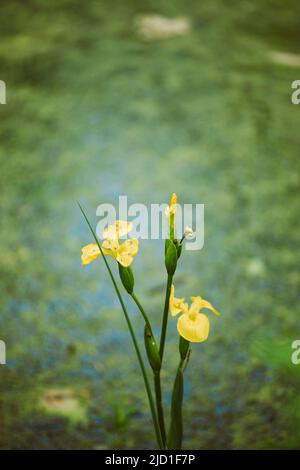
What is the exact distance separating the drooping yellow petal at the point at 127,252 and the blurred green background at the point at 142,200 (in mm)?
280

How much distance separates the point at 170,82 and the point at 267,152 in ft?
1.66

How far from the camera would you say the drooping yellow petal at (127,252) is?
0.57 metres

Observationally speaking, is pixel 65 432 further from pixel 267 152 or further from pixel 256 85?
pixel 256 85

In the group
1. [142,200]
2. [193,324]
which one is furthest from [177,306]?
[142,200]

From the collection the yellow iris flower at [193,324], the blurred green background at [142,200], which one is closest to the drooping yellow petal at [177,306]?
the yellow iris flower at [193,324]

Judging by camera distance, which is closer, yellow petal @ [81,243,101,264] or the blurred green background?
yellow petal @ [81,243,101,264]

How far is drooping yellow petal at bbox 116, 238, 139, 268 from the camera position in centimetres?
57

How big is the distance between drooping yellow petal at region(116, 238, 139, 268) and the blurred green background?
11.0 inches

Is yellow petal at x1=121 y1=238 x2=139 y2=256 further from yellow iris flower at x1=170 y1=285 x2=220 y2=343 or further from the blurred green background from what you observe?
the blurred green background

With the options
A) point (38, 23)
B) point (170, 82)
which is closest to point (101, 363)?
point (170, 82)

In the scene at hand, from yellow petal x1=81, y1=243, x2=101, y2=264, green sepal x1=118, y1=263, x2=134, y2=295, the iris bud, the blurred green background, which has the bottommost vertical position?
the iris bud

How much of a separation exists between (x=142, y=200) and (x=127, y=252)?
1.04m

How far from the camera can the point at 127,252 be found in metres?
0.57

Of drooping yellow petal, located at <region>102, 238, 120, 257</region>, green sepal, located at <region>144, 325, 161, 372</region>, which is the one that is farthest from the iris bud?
drooping yellow petal, located at <region>102, 238, 120, 257</region>
